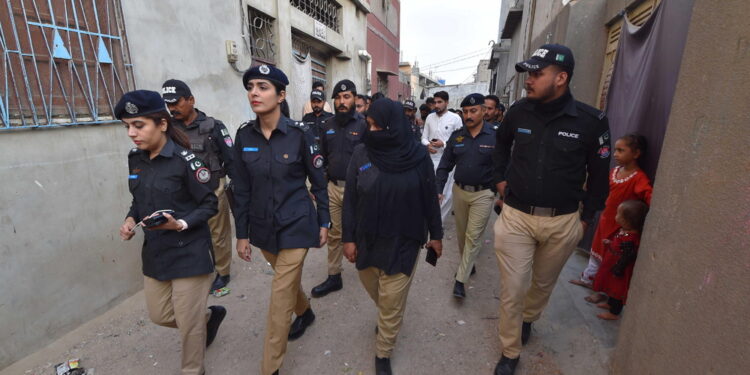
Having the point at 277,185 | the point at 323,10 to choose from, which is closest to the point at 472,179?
the point at 277,185

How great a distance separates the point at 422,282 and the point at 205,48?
3.87m

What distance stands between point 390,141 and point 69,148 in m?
2.67

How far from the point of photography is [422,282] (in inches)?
147

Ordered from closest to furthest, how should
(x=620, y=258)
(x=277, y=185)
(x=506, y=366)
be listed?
(x=277, y=185) → (x=506, y=366) → (x=620, y=258)

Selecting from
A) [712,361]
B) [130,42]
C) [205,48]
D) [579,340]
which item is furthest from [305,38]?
[712,361]

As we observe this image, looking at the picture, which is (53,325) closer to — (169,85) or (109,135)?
(109,135)

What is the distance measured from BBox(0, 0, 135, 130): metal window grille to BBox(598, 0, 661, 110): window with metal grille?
4990 mm

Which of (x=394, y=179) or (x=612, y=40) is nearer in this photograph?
(x=394, y=179)

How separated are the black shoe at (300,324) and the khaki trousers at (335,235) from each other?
2.22 ft

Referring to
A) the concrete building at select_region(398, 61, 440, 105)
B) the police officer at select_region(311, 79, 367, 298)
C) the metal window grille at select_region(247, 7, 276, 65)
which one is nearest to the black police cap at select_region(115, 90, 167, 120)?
the police officer at select_region(311, 79, 367, 298)

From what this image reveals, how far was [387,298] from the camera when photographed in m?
2.23

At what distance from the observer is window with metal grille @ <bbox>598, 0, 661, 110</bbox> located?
12.0 ft

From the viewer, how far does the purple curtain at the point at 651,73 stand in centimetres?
249

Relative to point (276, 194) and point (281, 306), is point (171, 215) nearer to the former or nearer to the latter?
point (276, 194)
